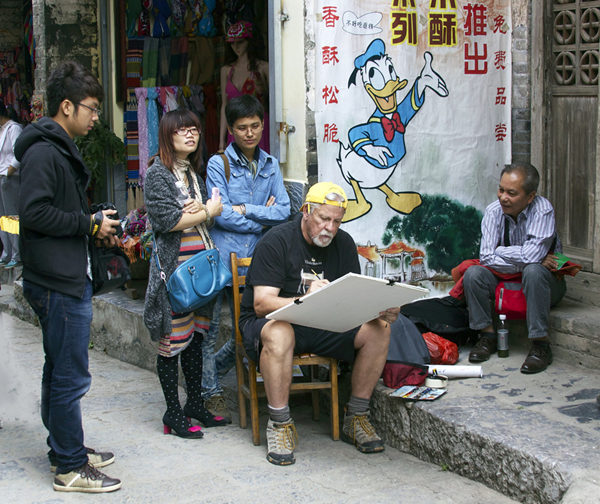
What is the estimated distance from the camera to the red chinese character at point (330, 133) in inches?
230

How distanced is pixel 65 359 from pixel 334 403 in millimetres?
1539

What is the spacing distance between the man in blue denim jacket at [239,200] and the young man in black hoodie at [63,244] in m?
1.20

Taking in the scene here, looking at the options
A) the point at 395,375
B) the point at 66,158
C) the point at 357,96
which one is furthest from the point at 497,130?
the point at 66,158

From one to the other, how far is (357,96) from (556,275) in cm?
175

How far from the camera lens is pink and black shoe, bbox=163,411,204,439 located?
493cm

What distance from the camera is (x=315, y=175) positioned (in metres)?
5.87

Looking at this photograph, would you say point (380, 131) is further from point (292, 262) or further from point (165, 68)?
point (165, 68)

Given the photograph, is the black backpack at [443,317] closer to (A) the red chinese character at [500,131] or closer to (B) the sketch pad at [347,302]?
(B) the sketch pad at [347,302]

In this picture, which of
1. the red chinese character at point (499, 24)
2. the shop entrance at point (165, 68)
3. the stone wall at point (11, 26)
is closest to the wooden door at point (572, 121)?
the red chinese character at point (499, 24)

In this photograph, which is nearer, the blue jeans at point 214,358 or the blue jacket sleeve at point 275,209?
the blue jeans at point 214,358

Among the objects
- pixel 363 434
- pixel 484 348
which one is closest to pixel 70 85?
pixel 363 434

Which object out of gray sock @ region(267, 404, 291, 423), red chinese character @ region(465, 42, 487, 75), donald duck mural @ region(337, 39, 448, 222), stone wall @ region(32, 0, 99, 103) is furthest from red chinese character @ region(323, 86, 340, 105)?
stone wall @ region(32, 0, 99, 103)

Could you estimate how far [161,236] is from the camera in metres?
4.89

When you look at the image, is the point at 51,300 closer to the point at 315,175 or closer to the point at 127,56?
the point at 315,175
